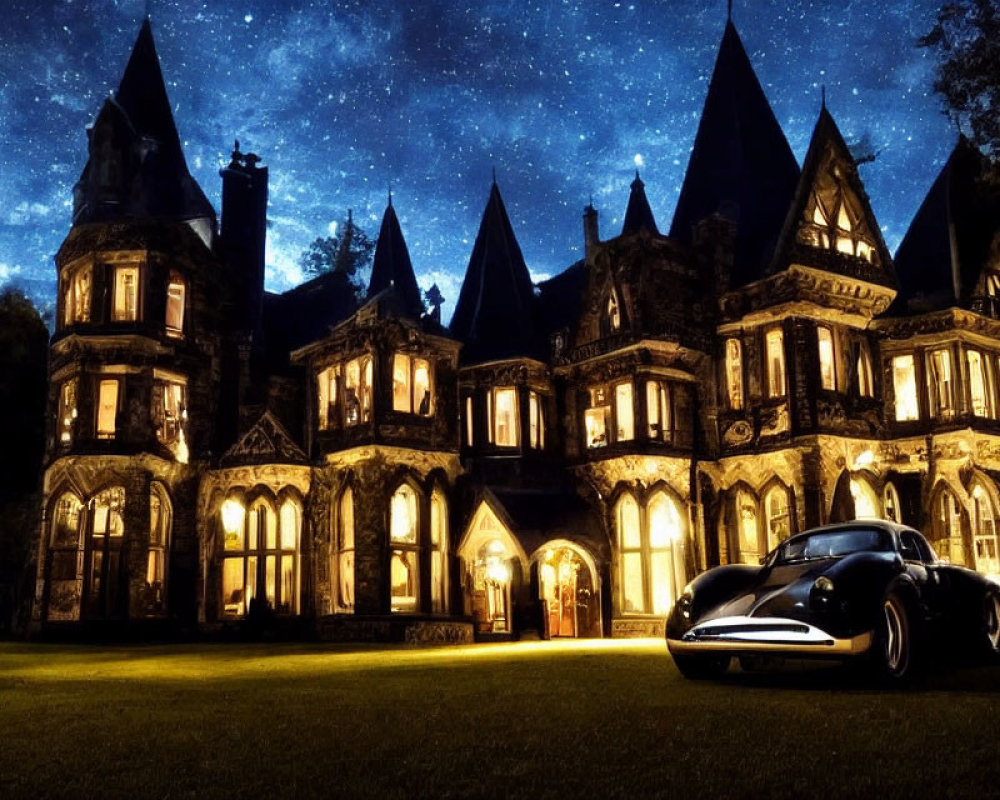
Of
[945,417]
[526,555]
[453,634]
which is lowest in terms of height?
[453,634]

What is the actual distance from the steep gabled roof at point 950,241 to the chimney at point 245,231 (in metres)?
21.7

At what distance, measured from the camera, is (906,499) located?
29.1m

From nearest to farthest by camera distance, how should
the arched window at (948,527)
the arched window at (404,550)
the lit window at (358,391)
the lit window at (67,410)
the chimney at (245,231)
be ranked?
1. the arched window at (948,527)
2. the arched window at (404,550)
3. the lit window at (358,391)
4. the lit window at (67,410)
5. the chimney at (245,231)

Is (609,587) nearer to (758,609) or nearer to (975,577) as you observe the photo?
(975,577)

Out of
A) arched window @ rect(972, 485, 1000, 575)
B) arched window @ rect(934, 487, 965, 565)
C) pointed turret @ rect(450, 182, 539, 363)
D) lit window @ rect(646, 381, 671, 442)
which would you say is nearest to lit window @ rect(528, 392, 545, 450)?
pointed turret @ rect(450, 182, 539, 363)

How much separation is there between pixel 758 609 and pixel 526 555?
17.9m

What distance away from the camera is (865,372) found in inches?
1150

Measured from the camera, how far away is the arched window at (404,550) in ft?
96.5

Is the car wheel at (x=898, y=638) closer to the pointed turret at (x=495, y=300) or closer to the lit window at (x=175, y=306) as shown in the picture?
the pointed turret at (x=495, y=300)

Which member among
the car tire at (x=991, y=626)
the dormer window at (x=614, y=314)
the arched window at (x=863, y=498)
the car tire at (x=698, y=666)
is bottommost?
the car tire at (x=698, y=666)

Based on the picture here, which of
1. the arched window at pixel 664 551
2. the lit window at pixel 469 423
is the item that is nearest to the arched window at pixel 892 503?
the arched window at pixel 664 551

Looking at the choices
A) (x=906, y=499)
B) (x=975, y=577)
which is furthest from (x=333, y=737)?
(x=906, y=499)

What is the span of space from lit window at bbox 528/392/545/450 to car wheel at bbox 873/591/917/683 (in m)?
21.6

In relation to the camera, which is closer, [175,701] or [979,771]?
[979,771]
